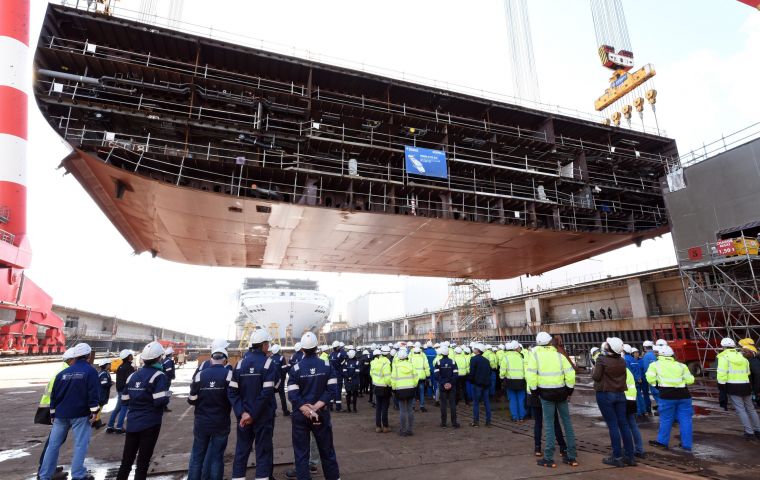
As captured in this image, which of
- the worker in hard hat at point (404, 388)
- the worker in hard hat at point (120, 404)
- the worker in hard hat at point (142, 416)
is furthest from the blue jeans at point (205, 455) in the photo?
the worker in hard hat at point (120, 404)

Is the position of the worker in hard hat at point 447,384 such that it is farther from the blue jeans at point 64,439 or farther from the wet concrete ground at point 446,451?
the blue jeans at point 64,439

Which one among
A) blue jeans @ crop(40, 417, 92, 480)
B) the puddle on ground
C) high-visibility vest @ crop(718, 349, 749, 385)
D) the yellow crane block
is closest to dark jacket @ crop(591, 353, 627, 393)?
high-visibility vest @ crop(718, 349, 749, 385)

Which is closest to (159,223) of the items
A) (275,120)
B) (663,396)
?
(275,120)

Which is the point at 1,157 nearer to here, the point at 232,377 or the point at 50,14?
the point at 50,14

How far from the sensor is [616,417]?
5488 millimetres

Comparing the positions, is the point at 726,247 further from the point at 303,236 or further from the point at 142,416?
the point at 142,416

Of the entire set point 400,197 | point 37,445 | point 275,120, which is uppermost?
point 275,120

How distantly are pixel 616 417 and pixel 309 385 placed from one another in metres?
4.62

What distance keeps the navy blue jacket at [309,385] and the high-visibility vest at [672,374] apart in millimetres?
5634

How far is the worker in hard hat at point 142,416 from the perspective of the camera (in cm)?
443

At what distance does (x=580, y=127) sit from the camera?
60.4 ft

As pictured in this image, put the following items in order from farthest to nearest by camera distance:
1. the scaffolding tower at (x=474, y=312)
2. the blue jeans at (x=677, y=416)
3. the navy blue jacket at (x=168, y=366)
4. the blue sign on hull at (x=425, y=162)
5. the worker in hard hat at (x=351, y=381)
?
the scaffolding tower at (x=474, y=312)
the blue sign on hull at (x=425, y=162)
the worker in hard hat at (x=351, y=381)
the navy blue jacket at (x=168, y=366)
the blue jeans at (x=677, y=416)

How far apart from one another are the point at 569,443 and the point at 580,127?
17.3 metres

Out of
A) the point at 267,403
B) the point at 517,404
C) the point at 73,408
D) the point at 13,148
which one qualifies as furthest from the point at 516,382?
the point at 13,148
